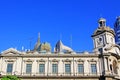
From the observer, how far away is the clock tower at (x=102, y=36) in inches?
2311

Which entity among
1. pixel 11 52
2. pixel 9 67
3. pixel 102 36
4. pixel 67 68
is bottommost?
pixel 67 68

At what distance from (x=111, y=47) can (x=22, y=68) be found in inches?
717

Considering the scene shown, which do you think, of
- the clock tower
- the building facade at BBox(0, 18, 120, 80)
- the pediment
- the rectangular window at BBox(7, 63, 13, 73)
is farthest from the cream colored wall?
the clock tower

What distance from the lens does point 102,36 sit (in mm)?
59594

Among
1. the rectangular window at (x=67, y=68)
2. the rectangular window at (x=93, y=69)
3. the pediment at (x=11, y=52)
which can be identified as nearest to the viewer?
the rectangular window at (x=93, y=69)

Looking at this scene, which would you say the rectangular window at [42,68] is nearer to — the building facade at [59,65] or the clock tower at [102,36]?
the building facade at [59,65]

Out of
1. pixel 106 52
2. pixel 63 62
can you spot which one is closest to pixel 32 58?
pixel 63 62

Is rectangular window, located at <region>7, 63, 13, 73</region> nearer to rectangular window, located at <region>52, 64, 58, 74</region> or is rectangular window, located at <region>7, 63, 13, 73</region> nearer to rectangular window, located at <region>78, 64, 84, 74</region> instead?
rectangular window, located at <region>52, 64, 58, 74</region>

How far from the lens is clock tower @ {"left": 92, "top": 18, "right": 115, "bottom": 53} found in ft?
193

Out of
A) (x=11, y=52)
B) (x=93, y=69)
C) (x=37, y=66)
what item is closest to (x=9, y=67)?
(x=11, y=52)

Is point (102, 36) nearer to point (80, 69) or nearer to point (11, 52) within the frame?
point (80, 69)

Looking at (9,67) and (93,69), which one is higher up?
(9,67)

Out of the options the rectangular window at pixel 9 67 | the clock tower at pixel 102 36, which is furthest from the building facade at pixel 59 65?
the clock tower at pixel 102 36

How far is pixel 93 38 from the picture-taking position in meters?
61.4
